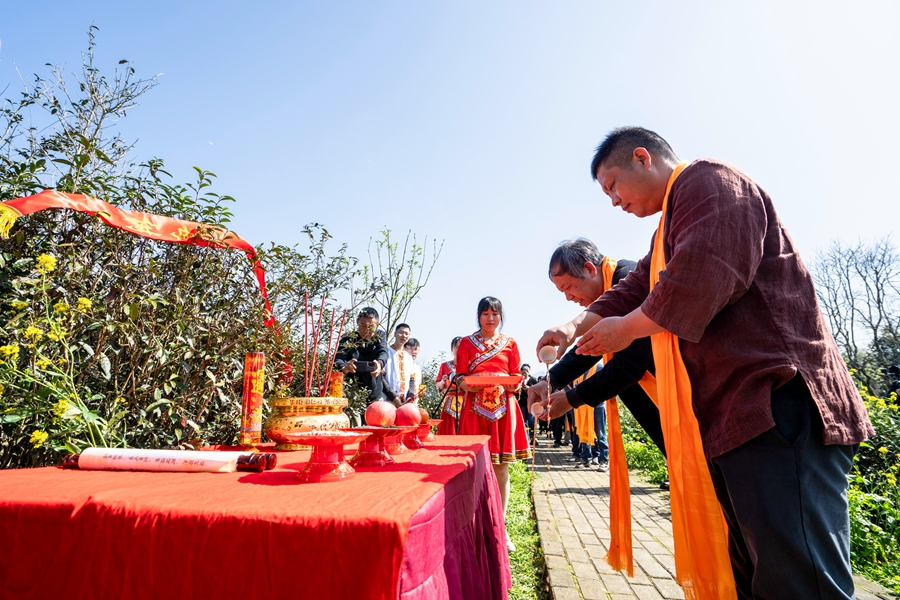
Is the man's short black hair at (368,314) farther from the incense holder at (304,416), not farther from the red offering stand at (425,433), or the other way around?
the incense holder at (304,416)

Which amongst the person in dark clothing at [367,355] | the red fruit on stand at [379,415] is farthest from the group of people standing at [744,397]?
the person in dark clothing at [367,355]

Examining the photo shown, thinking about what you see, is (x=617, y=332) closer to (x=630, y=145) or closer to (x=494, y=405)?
(x=630, y=145)

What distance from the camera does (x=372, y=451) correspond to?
1.42 m

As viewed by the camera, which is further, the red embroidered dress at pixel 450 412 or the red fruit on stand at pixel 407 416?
the red embroidered dress at pixel 450 412

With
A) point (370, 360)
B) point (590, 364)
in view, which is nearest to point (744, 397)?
point (590, 364)

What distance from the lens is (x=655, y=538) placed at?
3.90 meters

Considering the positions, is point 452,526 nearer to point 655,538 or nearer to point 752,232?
point 752,232

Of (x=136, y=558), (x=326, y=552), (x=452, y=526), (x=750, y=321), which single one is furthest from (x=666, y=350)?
(x=136, y=558)

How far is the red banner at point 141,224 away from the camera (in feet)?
5.96

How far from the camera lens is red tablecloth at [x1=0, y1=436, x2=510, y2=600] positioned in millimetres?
670

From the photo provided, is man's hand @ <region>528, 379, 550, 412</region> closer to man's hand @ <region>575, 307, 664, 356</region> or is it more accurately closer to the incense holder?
man's hand @ <region>575, 307, 664, 356</region>

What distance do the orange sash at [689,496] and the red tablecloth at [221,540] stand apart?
2.83 feet

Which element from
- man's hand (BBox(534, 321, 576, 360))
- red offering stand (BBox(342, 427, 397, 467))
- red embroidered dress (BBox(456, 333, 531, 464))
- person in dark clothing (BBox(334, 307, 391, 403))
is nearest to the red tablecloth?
red offering stand (BBox(342, 427, 397, 467))

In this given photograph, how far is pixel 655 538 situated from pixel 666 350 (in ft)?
10.0
